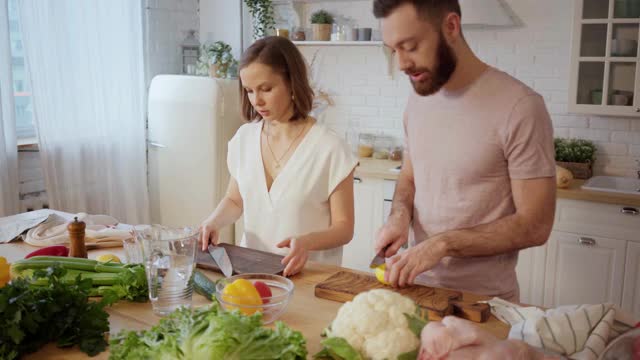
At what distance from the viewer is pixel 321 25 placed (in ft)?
14.5

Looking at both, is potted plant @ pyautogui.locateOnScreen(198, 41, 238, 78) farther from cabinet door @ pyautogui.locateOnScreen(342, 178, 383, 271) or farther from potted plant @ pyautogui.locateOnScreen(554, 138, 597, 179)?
potted plant @ pyautogui.locateOnScreen(554, 138, 597, 179)

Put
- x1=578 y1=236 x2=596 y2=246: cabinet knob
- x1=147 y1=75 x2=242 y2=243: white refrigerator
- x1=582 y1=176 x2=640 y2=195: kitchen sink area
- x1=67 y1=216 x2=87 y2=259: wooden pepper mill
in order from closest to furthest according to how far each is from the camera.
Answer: x1=67 y1=216 x2=87 y2=259: wooden pepper mill → x1=578 y1=236 x2=596 y2=246: cabinet knob → x1=582 y1=176 x2=640 y2=195: kitchen sink area → x1=147 y1=75 x2=242 y2=243: white refrigerator

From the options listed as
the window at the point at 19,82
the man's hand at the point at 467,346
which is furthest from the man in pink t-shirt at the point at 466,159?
the window at the point at 19,82

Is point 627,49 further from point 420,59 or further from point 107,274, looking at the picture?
point 107,274

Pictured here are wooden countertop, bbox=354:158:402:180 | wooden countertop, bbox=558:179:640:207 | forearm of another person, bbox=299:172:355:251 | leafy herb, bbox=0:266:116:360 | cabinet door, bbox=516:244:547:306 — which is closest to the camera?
leafy herb, bbox=0:266:116:360

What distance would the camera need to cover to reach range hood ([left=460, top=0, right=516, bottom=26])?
151 inches

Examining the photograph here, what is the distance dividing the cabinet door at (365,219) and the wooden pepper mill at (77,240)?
2.26 meters

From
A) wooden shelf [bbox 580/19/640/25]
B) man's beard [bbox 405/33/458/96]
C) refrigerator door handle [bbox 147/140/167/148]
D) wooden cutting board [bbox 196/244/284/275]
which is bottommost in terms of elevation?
wooden cutting board [bbox 196/244/284/275]

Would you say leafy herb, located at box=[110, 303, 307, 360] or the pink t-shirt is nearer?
leafy herb, located at box=[110, 303, 307, 360]

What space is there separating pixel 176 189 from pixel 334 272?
2780mm

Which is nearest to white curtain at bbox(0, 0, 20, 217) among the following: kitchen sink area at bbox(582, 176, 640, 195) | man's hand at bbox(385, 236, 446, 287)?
man's hand at bbox(385, 236, 446, 287)

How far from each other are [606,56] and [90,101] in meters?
2.99

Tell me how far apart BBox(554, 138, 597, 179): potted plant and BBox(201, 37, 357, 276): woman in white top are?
2.07 m

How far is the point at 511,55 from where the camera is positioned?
4035 millimetres
